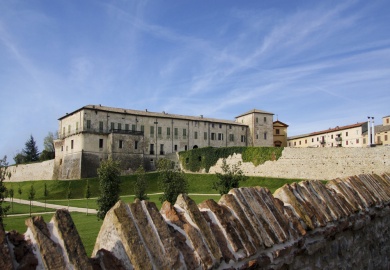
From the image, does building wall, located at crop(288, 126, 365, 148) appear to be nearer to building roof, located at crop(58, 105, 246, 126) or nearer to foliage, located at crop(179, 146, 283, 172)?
building roof, located at crop(58, 105, 246, 126)

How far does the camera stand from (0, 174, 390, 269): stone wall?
5.36 feet

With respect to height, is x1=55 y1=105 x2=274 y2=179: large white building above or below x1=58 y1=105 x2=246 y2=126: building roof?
below

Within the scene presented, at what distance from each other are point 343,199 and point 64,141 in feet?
193

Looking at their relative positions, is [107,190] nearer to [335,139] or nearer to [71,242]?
[71,242]

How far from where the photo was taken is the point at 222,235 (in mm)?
2301

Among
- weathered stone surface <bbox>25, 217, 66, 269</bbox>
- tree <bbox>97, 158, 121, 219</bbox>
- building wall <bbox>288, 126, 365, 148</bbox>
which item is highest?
building wall <bbox>288, 126, 365, 148</bbox>

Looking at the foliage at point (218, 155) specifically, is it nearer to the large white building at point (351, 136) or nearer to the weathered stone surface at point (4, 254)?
the large white building at point (351, 136)

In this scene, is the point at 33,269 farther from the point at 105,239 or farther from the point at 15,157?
the point at 15,157

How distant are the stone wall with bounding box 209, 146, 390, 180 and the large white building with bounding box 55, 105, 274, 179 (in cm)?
1675

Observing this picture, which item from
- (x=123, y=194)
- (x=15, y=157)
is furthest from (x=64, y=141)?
(x=15, y=157)

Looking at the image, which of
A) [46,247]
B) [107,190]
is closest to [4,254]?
[46,247]

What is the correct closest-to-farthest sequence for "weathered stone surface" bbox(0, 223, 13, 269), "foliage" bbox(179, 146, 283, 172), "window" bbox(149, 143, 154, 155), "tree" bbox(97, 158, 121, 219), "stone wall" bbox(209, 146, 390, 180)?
"weathered stone surface" bbox(0, 223, 13, 269), "tree" bbox(97, 158, 121, 219), "stone wall" bbox(209, 146, 390, 180), "foliage" bbox(179, 146, 283, 172), "window" bbox(149, 143, 154, 155)

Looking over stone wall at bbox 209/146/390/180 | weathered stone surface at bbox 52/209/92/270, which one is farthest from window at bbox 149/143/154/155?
weathered stone surface at bbox 52/209/92/270

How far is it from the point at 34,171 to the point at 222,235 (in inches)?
2715
